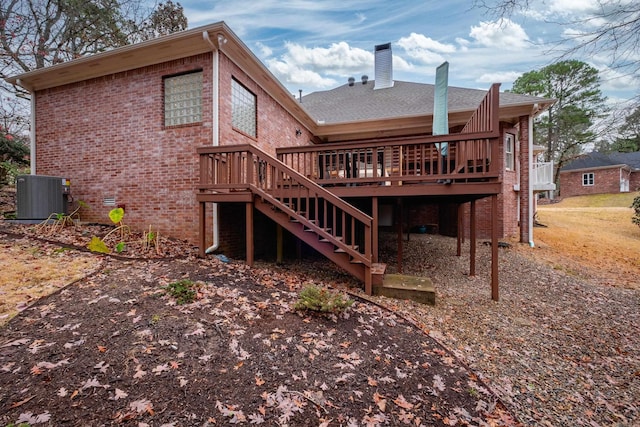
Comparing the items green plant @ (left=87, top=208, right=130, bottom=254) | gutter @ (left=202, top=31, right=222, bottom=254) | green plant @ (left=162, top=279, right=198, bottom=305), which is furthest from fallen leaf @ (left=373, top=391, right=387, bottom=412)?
green plant @ (left=87, top=208, right=130, bottom=254)

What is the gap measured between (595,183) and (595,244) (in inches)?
773

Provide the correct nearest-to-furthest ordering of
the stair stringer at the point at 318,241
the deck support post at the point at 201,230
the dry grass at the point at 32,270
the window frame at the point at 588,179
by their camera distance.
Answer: the dry grass at the point at 32,270, the stair stringer at the point at 318,241, the deck support post at the point at 201,230, the window frame at the point at 588,179

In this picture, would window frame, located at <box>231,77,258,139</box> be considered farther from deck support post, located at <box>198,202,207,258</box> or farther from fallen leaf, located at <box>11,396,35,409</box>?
fallen leaf, located at <box>11,396,35,409</box>

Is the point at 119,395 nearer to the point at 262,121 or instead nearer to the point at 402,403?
the point at 402,403

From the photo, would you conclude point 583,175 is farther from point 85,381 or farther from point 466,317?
point 85,381

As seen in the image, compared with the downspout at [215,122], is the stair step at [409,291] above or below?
below

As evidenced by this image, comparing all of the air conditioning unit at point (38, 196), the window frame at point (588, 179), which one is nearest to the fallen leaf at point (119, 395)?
the air conditioning unit at point (38, 196)

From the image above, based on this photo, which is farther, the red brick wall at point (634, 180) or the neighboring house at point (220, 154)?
the red brick wall at point (634, 180)

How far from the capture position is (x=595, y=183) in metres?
23.6

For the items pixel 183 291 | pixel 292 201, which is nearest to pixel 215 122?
pixel 292 201

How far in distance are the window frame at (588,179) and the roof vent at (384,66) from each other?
22.7 meters

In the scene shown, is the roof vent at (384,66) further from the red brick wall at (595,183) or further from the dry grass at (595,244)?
the red brick wall at (595,183)

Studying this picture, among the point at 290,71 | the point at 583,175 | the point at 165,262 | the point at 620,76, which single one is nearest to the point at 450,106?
the point at 620,76

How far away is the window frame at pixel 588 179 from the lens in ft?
77.9
